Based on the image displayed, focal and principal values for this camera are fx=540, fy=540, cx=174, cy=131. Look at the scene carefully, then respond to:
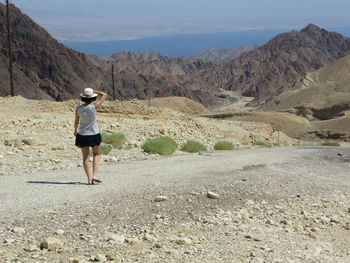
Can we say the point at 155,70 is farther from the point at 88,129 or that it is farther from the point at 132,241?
the point at 132,241

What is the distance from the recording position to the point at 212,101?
140 m

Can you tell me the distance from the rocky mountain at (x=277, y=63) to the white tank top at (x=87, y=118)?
5784 inches

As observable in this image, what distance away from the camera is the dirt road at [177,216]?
5.97 meters

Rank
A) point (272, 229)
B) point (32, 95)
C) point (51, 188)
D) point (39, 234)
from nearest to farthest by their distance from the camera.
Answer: point (39, 234) < point (272, 229) < point (51, 188) < point (32, 95)

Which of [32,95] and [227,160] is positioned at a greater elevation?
[227,160]

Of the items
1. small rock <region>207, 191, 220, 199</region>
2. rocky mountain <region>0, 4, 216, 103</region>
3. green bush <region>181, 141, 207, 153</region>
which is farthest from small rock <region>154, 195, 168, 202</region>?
rocky mountain <region>0, 4, 216, 103</region>

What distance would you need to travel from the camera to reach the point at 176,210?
734 cm

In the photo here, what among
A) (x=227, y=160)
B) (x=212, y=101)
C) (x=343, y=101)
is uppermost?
(x=227, y=160)

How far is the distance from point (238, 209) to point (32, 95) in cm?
8441

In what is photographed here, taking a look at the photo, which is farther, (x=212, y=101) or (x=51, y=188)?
(x=212, y=101)

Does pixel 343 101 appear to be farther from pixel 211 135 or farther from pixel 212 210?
pixel 212 210

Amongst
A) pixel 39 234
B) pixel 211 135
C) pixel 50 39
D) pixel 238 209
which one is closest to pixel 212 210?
pixel 238 209

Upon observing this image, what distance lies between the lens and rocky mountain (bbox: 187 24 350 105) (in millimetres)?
161875

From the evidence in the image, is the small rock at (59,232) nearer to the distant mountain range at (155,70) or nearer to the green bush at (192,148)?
the green bush at (192,148)
